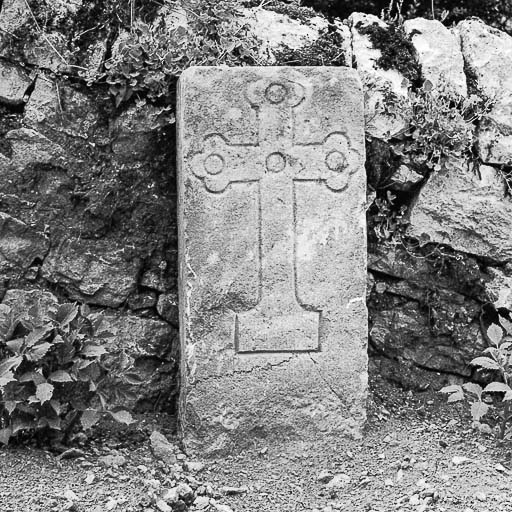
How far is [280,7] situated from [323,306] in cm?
155

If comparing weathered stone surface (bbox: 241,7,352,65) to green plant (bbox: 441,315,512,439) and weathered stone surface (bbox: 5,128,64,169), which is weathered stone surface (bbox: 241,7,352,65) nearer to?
weathered stone surface (bbox: 5,128,64,169)

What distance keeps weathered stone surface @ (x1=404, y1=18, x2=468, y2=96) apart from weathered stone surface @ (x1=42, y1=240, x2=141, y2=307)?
5.35 feet

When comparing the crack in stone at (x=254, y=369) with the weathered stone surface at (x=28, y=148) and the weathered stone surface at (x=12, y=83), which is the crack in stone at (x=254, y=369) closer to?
the weathered stone surface at (x=28, y=148)

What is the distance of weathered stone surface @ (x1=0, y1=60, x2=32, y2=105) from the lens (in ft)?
12.9

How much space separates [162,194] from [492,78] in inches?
64.3

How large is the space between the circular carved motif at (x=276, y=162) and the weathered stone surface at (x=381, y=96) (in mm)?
568

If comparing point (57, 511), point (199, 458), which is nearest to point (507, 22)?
point (199, 458)

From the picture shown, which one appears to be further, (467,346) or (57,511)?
(467,346)

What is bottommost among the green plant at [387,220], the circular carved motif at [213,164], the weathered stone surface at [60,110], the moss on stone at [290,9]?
the green plant at [387,220]

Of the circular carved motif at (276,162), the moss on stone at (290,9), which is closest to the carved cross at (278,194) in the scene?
the circular carved motif at (276,162)

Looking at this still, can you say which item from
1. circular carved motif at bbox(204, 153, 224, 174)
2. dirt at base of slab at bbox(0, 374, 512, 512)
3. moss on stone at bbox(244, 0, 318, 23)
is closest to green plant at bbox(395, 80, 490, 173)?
moss on stone at bbox(244, 0, 318, 23)

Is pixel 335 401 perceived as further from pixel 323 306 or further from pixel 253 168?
pixel 253 168

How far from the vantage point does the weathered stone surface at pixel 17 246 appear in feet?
12.8

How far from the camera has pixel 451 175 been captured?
13.4ft
